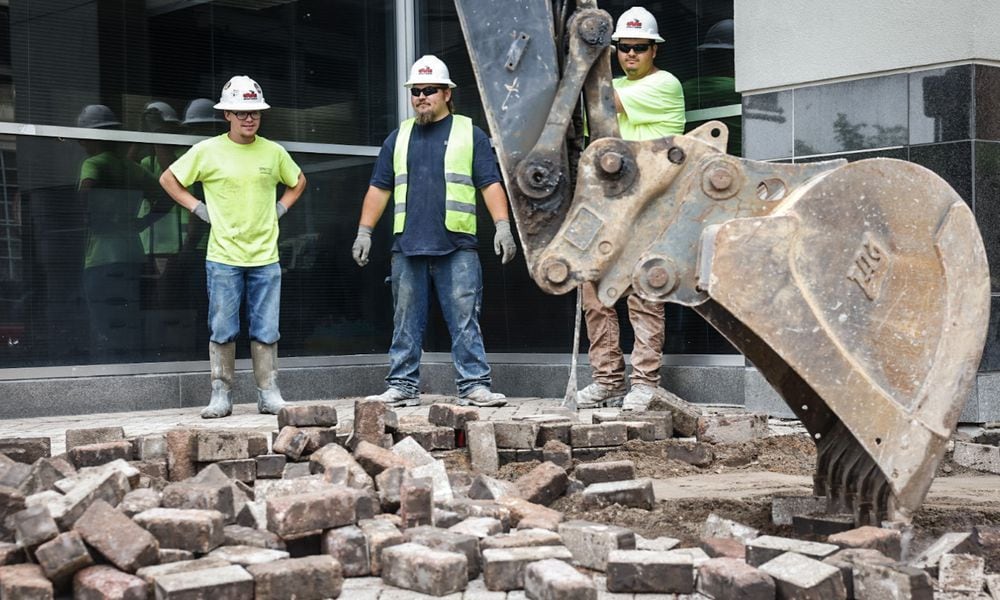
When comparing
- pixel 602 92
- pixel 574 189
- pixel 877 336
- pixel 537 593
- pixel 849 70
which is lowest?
pixel 537 593

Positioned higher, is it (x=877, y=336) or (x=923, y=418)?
(x=877, y=336)

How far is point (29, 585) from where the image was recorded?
13.6ft

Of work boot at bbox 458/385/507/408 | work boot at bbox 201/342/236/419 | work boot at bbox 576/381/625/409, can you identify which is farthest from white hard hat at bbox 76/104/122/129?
work boot at bbox 576/381/625/409

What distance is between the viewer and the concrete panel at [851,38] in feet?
26.0

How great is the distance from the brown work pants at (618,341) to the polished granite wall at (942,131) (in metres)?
1.53

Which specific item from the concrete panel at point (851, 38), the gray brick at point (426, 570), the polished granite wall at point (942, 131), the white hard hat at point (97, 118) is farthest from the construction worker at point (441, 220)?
the gray brick at point (426, 570)

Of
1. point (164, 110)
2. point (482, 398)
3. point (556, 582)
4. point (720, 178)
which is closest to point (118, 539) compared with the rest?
point (556, 582)

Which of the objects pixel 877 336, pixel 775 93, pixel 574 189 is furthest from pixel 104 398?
pixel 877 336

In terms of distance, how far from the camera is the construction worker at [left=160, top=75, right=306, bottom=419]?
9188mm

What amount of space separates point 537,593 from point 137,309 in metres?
6.55

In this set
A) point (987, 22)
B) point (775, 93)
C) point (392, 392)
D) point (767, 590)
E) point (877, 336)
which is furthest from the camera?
point (392, 392)

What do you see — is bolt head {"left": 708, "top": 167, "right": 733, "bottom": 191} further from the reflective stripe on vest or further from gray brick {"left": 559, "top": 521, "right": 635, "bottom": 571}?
the reflective stripe on vest

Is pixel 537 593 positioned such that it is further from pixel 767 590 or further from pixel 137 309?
pixel 137 309

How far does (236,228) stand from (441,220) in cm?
145
